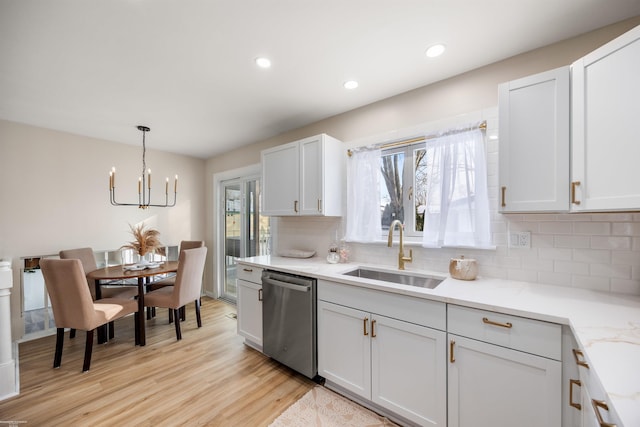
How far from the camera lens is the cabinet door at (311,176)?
253 centimetres

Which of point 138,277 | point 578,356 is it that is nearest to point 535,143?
point 578,356

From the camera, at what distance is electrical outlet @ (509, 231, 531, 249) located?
5.71 ft

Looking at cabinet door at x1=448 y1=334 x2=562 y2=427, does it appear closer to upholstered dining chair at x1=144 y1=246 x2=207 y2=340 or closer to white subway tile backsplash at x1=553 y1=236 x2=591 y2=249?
white subway tile backsplash at x1=553 y1=236 x2=591 y2=249

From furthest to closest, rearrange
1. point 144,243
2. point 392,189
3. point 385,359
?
point 144,243, point 392,189, point 385,359

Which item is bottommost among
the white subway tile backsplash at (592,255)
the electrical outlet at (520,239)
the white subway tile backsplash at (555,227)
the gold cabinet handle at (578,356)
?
the gold cabinet handle at (578,356)

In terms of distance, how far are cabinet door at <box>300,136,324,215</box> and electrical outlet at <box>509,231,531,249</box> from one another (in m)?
1.53

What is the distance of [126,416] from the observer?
179 centimetres

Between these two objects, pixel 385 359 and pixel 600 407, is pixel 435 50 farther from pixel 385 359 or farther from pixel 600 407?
pixel 385 359

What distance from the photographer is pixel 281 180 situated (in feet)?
9.46

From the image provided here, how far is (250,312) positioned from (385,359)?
1469 mm

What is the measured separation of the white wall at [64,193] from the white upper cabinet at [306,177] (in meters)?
2.05

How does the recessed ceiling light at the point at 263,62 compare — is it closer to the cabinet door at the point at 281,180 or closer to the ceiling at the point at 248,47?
the ceiling at the point at 248,47

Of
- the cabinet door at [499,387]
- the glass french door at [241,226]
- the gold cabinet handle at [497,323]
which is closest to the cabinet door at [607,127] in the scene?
the gold cabinet handle at [497,323]

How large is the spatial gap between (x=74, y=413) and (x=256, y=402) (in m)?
1.25
